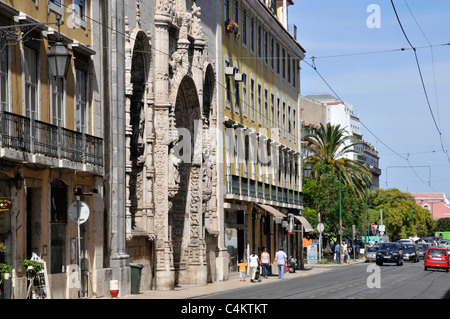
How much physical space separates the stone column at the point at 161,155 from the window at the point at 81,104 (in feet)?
24.4

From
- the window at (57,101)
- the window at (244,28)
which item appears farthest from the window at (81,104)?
the window at (244,28)

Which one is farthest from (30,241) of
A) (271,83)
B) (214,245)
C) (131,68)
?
(271,83)

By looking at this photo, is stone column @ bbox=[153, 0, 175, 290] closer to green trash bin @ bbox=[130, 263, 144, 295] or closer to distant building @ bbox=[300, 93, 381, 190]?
green trash bin @ bbox=[130, 263, 144, 295]

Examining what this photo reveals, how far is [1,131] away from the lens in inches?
894

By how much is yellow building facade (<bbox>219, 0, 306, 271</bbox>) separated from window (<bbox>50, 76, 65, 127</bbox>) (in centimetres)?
1922

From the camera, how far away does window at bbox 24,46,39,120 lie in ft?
82.7

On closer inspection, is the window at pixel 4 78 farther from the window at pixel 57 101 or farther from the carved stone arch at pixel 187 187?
the carved stone arch at pixel 187 187

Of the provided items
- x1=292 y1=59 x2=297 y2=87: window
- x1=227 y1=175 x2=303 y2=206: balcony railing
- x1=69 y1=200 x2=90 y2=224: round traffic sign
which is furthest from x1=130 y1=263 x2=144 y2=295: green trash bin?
x1=292 y1=59 x2=297 y2=87: window

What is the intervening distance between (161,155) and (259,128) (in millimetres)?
19503

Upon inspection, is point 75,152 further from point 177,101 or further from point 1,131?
point 177,101

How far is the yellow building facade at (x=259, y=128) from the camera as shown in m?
48.4

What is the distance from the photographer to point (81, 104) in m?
29.4

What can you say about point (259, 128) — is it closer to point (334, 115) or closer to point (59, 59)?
point (59, 59)

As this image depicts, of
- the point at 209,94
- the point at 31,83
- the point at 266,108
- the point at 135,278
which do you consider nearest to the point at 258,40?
the point at 266,108
